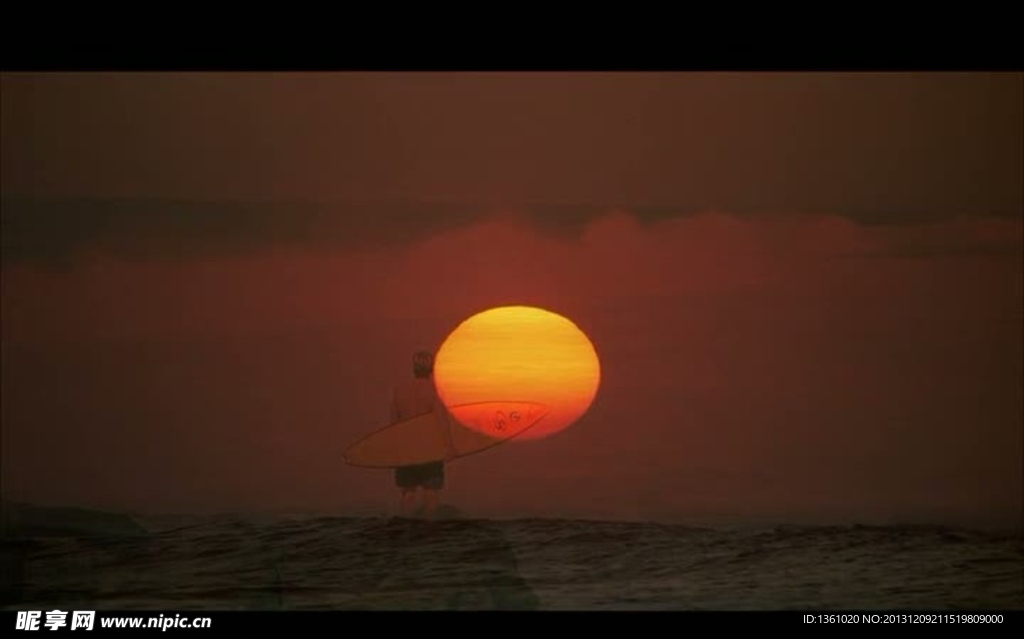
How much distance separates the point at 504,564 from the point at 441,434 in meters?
0.56

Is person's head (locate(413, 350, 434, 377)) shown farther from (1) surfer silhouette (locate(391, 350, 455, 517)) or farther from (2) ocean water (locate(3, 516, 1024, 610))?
(2) ocean water (locate(3, 516, 1024, 610))

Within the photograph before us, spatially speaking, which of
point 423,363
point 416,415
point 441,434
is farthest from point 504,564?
point 423,363

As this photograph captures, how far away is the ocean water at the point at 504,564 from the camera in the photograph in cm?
646

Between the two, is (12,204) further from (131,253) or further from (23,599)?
(23,599)

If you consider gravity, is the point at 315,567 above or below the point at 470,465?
below

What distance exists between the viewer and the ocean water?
6.46m

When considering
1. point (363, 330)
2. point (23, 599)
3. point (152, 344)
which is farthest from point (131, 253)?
point (23, 599)

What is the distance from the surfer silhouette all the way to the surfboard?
0.07 ft

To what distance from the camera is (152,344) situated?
6.59 metres

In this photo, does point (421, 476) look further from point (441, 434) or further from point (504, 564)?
point (504, 564)

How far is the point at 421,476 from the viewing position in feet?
21.4

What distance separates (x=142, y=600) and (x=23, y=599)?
1.50 feet

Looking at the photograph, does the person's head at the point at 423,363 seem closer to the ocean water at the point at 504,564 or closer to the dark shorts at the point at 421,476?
the dark shorts at the point at 421,476
